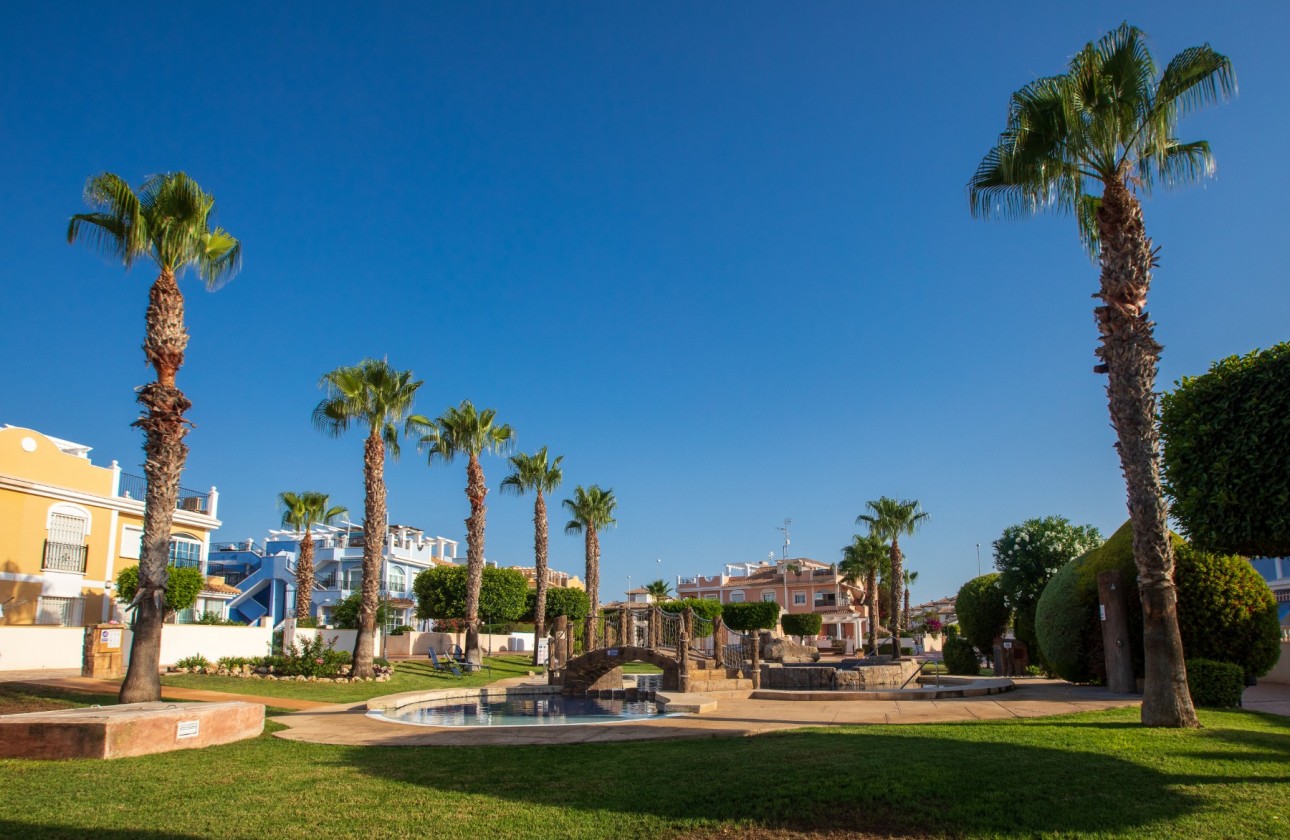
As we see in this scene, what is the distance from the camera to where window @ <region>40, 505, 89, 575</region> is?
3016 cm

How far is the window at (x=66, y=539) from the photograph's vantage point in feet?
98.9

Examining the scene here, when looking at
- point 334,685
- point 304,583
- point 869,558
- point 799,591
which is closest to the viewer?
point 334,685

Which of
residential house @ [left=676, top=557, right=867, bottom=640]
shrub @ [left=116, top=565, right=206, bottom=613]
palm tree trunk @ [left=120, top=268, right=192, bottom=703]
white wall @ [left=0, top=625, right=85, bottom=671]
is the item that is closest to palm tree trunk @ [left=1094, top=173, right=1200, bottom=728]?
palm tree trunk @ [left=120, top=268, right=192, bottom=703]

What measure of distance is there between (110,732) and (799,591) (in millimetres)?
77707

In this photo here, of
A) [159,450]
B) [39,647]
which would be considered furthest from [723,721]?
[39,647]

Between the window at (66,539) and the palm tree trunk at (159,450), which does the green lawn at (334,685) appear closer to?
the palm tree trunk at (159,450)

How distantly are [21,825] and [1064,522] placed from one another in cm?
2775

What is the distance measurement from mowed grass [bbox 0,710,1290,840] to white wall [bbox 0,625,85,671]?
1909 centimetres

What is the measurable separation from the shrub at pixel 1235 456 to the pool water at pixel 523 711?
941cm

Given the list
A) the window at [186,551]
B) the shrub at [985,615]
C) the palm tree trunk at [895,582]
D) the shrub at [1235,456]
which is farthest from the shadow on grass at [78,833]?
the palm tree trunk at [895,582]

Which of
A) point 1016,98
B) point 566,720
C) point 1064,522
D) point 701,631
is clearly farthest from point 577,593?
point 1016,98

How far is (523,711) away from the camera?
18688mm

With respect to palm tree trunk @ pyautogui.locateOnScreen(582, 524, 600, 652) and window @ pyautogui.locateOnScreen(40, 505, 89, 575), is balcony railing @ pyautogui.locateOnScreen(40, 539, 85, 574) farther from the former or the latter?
palm tree trunk @ pyautogui.locateOnScreen(582, 524, 600, 652)

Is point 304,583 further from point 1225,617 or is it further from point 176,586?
point 1225,617
